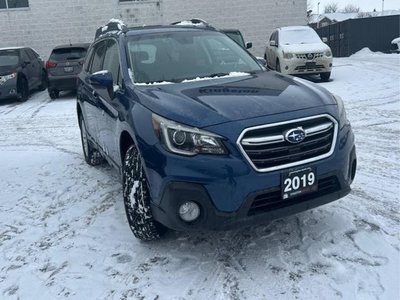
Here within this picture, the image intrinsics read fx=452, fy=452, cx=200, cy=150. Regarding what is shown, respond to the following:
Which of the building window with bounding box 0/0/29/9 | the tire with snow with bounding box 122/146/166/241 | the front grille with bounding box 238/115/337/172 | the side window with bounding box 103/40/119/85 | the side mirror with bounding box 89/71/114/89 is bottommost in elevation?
the tire with snow with bounding box 122/146/166/241

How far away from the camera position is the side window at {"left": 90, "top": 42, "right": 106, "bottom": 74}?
5.27 m

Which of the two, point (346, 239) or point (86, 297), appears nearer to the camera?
point (86, 297)

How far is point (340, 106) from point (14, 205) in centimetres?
350

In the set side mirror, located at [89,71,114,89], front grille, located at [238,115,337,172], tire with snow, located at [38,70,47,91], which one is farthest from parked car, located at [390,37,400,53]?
front grille, located at [238,115,337,172]

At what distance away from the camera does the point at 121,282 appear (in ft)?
10.4

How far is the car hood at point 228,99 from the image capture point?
318 cm

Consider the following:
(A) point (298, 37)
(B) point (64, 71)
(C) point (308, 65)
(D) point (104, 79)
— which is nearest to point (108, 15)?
(B) point (64, 71)

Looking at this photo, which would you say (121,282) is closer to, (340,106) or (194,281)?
(194,281)

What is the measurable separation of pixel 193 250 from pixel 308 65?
1053 centimetres

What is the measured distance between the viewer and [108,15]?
18688 millimetres

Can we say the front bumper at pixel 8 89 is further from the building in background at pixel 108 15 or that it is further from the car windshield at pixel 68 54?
the building in background at pixel 108 15

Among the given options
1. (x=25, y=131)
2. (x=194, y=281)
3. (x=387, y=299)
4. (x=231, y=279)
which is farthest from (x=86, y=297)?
(x=25, y=131)

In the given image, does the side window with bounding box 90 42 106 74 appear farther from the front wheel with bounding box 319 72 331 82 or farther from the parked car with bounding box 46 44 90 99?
the front wheel with bounding box 319 72 331 82

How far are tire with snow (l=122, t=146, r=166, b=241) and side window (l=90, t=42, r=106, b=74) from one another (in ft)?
6.44
